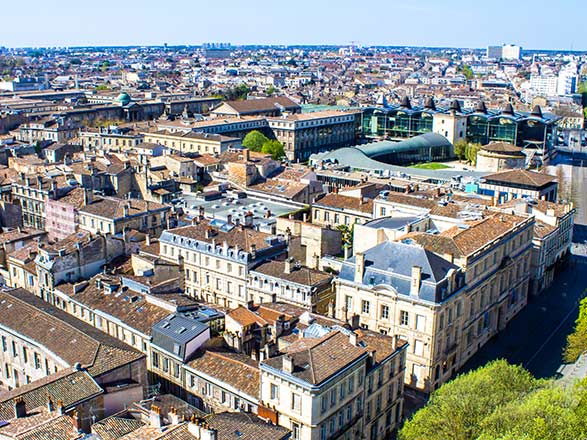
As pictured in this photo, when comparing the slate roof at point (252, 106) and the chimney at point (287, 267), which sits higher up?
the slate roof at point (252, 106)

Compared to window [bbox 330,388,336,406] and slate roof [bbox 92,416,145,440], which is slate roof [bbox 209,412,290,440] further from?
window [bbox 330,388,336,406]

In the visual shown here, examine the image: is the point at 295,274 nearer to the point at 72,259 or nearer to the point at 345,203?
the point at 72,259

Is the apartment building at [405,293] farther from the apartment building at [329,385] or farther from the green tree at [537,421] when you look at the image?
the green tree at [537,421]

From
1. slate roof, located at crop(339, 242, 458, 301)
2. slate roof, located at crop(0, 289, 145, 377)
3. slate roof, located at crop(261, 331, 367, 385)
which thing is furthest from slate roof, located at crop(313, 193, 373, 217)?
slate roof, located at crop(261, 331, 367, 385)

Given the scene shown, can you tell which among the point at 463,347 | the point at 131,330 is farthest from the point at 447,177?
the point at 131,330

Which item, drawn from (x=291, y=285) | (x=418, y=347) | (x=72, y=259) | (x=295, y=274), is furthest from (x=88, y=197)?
(x=418, y=347)

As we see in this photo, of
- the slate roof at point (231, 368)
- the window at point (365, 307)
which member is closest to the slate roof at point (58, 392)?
the slate roof at point (231, 368)

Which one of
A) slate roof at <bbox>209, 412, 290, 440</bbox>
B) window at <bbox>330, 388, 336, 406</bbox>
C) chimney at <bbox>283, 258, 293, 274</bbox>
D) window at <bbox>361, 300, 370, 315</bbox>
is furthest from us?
chimney at <bbox>283, 258, 293, 274</bbox>
